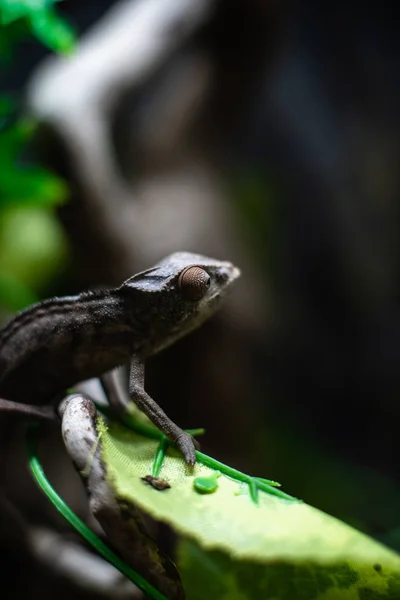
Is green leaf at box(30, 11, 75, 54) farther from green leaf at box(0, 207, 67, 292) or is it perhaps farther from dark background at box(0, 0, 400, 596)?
green leaf at box(0, 207, 67, 292)

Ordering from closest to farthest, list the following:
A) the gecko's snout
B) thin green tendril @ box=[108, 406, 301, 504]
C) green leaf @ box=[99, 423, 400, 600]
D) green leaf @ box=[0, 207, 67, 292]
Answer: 1. green leaf @ box=[99, 423, 400, 600]
2. thin green tendril @ box=[108, 406, 301, 504]
3. the gecko's snout
4. green leaf @ box=[0, 207, 67, 292]

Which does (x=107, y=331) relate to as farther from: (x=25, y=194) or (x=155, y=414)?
(x=25, y=194)

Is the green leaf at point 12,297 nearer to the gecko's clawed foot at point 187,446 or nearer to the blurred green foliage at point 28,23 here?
the blurred green foliage at point 28,23

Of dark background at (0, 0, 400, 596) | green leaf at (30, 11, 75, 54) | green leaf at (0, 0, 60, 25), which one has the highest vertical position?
green leaf at (0, 0, 60, 25)

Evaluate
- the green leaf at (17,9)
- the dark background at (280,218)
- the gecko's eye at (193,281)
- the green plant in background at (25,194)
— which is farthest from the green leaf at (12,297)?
the gecko's eye at (193,281)

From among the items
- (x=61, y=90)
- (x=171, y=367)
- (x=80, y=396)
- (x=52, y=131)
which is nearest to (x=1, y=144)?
(x=52, y=131)

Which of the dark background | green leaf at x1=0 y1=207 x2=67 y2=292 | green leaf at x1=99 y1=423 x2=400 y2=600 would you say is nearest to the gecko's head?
green leaf at x1=99 y1=423 x2=400 y2=600

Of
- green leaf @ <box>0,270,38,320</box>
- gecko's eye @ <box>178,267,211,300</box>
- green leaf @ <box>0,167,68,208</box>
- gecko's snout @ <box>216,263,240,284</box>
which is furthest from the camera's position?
green leaf @ <box>0,270,38,320</box>
